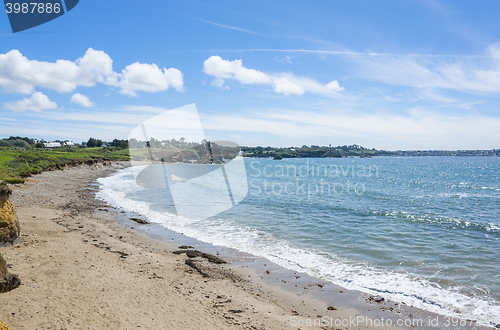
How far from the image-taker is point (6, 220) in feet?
32.8

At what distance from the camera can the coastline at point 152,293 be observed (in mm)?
6477

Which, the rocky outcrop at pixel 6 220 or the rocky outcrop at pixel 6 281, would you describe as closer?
the rocky outcrop at pixel 6 281

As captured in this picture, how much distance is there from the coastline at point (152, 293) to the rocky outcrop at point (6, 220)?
472 mm

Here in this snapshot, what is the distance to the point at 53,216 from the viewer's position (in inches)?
656

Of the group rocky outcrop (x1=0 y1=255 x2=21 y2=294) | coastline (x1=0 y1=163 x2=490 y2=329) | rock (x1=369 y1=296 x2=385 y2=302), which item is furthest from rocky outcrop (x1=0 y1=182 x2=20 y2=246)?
rock (x1=369 y1=296 x2=385 y2=302)

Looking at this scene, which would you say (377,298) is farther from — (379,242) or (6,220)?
(6,220)

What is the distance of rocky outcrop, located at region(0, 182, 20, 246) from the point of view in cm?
984

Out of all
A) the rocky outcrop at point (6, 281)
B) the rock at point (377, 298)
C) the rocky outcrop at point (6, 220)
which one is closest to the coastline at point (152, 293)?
the rock at point (377, 298)

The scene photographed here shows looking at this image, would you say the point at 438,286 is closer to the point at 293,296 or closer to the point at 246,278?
the point at 293,296

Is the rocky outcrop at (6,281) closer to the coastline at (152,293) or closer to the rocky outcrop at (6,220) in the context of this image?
the coastline at (152,293)

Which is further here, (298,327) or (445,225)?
(445,225)

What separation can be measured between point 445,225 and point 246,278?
1789 cm

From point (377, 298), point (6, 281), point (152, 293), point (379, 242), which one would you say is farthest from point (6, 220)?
point (379, 242)

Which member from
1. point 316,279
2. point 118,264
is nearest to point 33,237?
point 118,264
